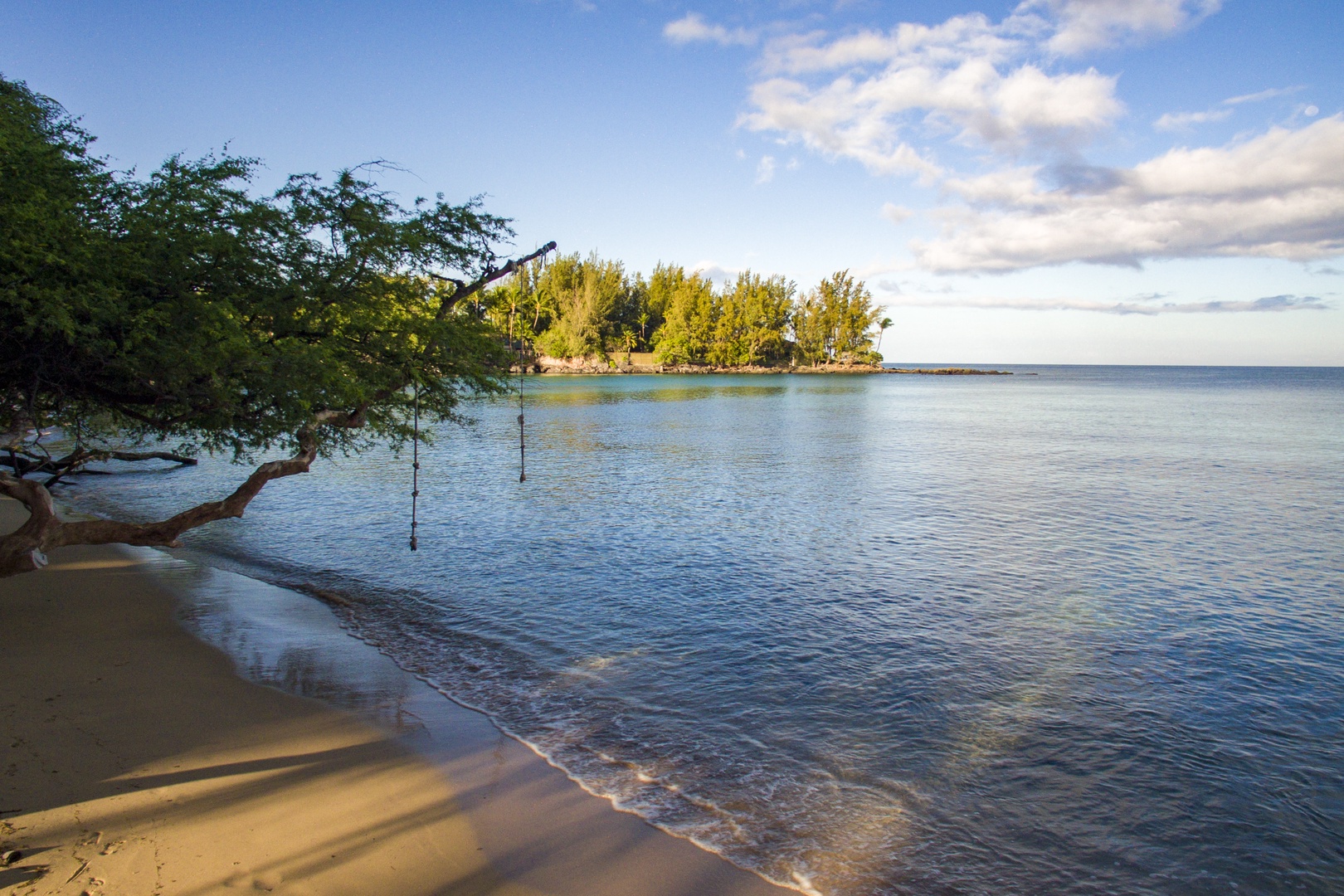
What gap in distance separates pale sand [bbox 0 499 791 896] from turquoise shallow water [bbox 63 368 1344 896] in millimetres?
615

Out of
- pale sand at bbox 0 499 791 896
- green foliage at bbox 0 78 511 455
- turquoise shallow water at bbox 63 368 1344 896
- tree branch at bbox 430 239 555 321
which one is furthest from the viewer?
tree branch at bbox 430 239 555 321

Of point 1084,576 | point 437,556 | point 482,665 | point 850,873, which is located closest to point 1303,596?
point 1084,576

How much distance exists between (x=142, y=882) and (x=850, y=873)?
16.0 ft

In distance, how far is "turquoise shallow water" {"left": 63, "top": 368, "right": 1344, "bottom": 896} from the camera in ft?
21.2

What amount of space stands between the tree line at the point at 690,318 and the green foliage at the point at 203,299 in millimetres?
115230

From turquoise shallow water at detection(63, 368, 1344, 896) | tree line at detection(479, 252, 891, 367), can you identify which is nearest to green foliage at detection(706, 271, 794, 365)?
tree line at detection(479, 252, 891, 367)

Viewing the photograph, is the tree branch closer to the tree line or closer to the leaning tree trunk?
the leaning tree trunk

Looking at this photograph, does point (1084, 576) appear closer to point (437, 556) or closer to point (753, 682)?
point (753, 682)

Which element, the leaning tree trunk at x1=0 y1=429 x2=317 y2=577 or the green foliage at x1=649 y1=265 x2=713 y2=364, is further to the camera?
the green foliage at x1=649 y1=265 x2=713 y2=364

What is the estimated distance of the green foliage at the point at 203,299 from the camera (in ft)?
27.9

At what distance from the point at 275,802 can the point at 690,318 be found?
13858 centimetres

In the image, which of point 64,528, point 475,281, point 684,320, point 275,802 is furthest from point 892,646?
point 684,320

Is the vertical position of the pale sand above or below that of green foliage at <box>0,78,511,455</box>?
below

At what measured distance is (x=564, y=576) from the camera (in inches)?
562
